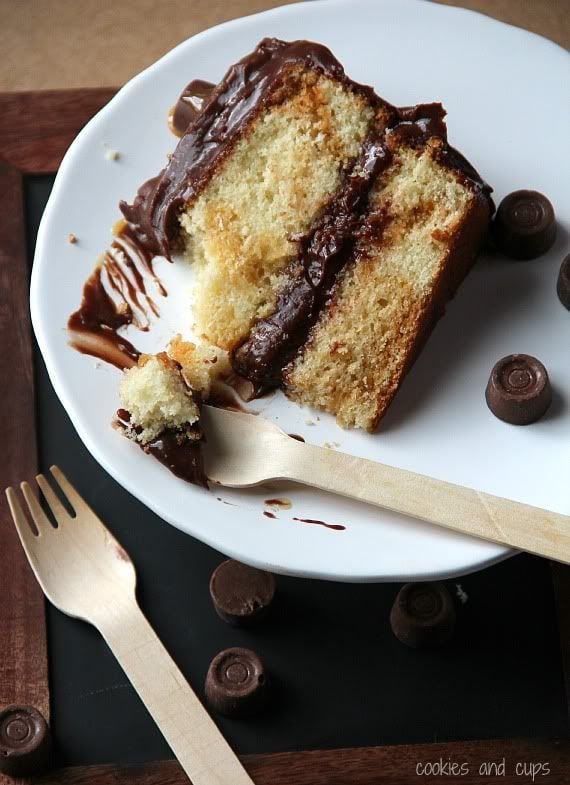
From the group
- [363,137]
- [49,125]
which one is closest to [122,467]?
[363,137]

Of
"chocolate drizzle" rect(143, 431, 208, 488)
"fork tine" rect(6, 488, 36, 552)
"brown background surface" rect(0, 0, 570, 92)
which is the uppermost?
"brown background surface" rect(0, 0, 570, 92)

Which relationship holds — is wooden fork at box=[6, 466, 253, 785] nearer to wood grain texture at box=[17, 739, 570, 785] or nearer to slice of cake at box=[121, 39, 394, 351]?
wood grain texture at box=[17, 739, 570, 785]

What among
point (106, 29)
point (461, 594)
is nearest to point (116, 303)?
point (461, 594)

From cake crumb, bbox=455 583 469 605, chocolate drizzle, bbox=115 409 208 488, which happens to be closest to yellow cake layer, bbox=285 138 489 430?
chocolate drizzle, bbox=115 409 208 488

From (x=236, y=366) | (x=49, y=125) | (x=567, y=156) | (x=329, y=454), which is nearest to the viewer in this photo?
(x=329, y=454)

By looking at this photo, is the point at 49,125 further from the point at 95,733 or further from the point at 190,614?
the point at 95,733
